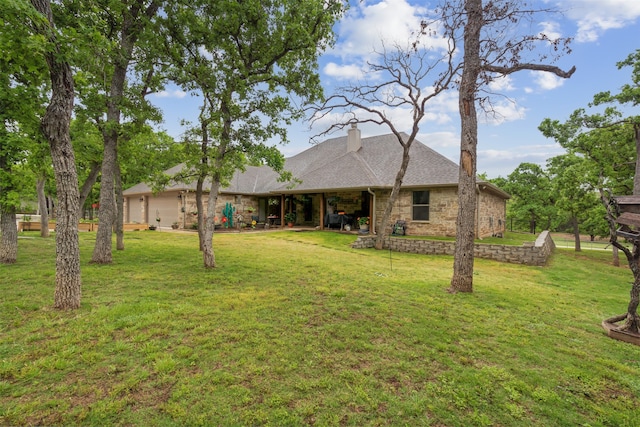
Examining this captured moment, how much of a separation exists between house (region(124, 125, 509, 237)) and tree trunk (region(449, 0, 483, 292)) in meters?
6.57

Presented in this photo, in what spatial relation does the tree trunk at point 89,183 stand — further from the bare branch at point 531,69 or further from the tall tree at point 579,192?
the tall tree at point 579,192

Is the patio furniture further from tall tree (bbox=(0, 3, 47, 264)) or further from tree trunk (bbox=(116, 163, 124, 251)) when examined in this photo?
tall tree (bbox=(0, 3, 47, 264))

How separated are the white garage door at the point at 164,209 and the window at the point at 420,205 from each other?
1456 cm

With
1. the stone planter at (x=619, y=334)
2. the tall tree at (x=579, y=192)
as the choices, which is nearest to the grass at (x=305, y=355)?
the stone planter at (x=619, y=334)

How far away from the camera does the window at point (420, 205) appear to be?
14086 mm

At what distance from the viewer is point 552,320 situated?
4488 mm

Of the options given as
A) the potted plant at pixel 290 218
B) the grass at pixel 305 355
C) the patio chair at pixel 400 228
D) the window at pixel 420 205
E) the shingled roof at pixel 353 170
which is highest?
the shingled roof at pixel 353 170

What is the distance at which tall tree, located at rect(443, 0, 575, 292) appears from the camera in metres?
5.39

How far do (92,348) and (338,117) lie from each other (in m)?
10.7

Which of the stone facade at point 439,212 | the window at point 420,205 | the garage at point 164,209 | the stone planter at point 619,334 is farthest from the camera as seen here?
the garage at point 164,209

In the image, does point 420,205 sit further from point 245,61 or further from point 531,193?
point 531,193

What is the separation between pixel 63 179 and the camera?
4.12m

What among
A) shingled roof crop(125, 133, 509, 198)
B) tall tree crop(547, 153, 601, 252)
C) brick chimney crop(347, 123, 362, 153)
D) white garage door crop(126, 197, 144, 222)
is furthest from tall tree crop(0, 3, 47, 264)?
tall tree crop(547, 153, 601, 252)

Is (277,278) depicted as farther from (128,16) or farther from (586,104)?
(586,104)
